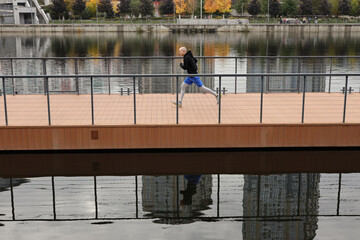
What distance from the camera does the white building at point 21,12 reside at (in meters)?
92.3

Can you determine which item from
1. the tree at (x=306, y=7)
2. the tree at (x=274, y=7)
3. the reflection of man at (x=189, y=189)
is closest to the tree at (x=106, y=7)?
the tree at (x=274, y=7)

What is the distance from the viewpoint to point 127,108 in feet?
36.6

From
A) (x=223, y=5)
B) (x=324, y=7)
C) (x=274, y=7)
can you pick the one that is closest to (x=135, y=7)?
(x=223, y=5)

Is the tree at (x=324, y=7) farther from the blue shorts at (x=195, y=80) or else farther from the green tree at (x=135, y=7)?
the blue shorts at (x=195, y=80)

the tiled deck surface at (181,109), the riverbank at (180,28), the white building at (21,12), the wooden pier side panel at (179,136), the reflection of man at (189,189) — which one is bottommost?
the reflection of man at (189,189)

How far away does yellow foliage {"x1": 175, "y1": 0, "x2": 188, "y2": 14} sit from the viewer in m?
110

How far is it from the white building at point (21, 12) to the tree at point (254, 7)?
142ft

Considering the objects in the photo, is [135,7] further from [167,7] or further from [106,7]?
[167,7]

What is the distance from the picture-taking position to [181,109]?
1104 cm

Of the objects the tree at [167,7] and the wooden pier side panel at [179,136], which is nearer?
the wooden pier side panel at [179,136]


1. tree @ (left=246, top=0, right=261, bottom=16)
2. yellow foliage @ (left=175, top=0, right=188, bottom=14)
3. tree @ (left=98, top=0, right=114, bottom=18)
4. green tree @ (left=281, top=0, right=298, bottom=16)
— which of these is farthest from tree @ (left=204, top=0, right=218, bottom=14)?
tree @ (left=98, top=0, right=114, bottom=18)

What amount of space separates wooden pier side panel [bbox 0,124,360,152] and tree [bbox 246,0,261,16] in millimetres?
100158

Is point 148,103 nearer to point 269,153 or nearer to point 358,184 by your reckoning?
point 269,153

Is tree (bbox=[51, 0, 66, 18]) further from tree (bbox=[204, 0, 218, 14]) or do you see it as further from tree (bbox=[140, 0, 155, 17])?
tree (bbox=[204, 0, 218, 14])
